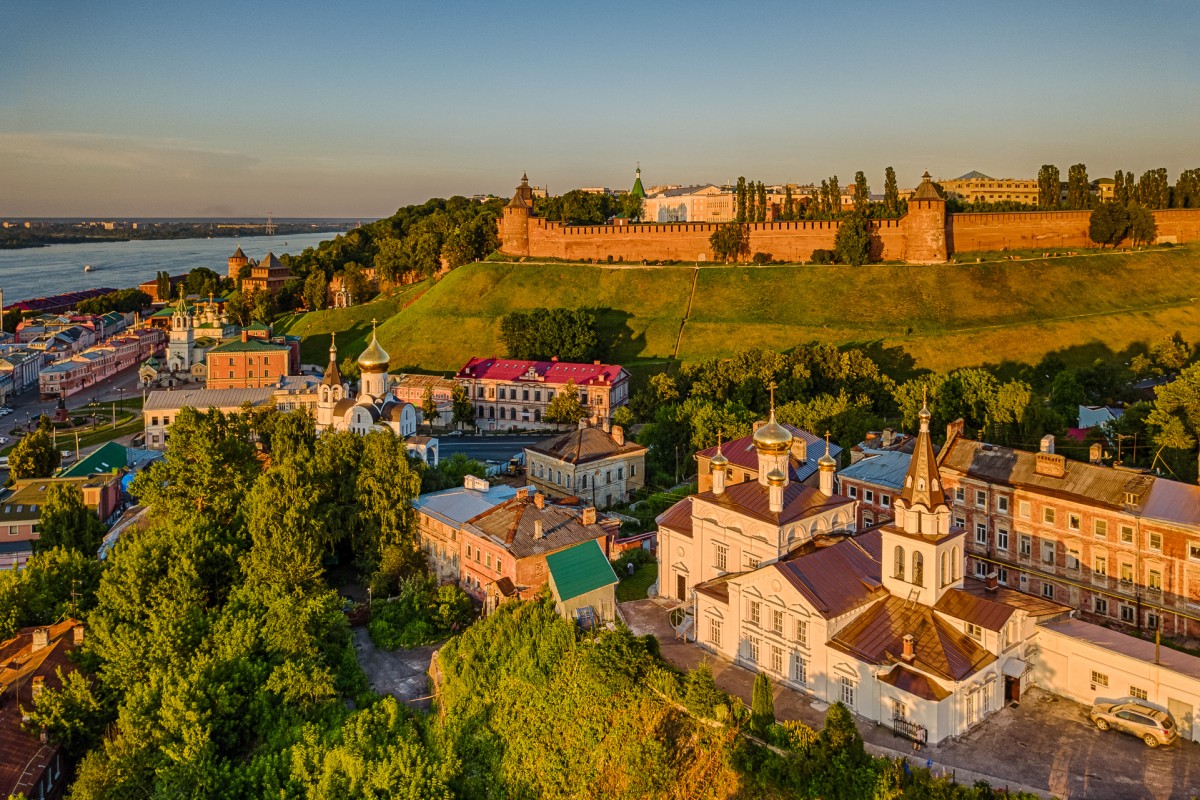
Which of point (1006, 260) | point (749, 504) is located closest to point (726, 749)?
point (749, 504)

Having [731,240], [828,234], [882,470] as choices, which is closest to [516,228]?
[731,240]

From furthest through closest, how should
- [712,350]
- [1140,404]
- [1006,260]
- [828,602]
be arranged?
[1006,260], [712,350], [1140,404], [828,602]

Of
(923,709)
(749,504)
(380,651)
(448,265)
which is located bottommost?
(380,651)

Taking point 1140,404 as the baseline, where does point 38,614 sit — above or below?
below

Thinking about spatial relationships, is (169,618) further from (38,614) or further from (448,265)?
(448,265)

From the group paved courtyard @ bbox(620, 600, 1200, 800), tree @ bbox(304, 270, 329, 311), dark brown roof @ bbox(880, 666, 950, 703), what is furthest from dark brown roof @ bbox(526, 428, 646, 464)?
tree @ bbox(304, 270, 329, 311)

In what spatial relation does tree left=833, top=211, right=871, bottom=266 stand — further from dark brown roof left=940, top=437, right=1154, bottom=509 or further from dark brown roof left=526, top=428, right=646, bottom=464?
dark brown roof left=940, top=437, right=1154, bottom=509

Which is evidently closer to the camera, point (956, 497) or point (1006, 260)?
point (956, 497)
